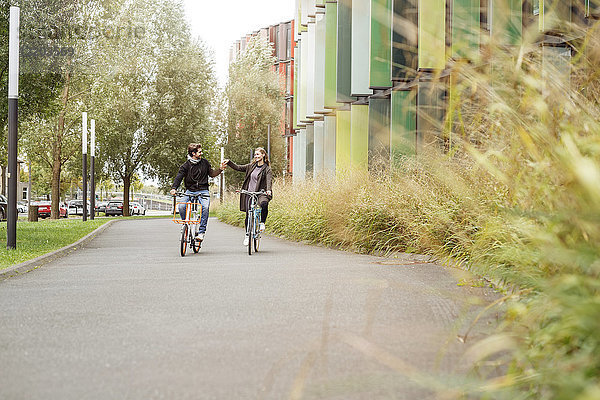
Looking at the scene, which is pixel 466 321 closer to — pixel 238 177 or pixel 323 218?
pixel 323 218

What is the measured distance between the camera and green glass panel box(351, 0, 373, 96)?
23.5 m

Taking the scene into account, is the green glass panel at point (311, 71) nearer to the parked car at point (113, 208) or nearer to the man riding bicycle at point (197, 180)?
the man riding bicycle at point (197, 180)

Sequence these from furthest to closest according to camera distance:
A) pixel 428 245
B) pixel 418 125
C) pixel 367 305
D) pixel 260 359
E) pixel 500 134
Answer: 1. pixel 418 125
2. pixel 428 245
3. pixel 367 305
4. pixel 500 134
5. pixel 260 359

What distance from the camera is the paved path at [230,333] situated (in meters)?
4.18

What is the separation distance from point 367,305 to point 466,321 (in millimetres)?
1255

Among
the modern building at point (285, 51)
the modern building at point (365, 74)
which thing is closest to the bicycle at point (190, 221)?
the modern building at point (365, 74)

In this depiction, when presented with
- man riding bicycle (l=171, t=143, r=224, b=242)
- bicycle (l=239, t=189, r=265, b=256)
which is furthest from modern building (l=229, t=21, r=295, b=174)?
man riding bicycle (l=171, t=143, r=224, b=242)

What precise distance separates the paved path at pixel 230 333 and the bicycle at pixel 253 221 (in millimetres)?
3054

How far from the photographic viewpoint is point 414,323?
5930 mm

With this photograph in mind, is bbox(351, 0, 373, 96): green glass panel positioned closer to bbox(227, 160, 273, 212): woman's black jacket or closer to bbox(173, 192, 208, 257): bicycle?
bbox(227, 160, 273, 212): woman's black jacket

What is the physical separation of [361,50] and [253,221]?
11.7 meters

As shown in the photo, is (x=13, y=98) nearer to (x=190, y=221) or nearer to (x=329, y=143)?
(x=190, y=221)

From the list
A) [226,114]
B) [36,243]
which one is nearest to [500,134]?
[36,243]

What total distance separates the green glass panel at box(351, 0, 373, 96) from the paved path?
14.0 metres
